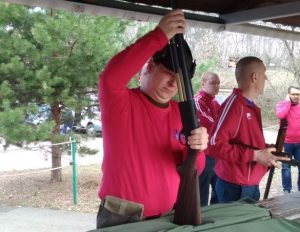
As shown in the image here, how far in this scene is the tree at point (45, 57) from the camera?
737 centimetres

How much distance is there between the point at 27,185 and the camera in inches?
354

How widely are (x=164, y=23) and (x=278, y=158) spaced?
1.36 m

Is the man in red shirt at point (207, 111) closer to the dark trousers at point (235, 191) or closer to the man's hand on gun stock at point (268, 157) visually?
the dark trousers at point (235, 191)

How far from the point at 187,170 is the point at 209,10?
7.61 feet

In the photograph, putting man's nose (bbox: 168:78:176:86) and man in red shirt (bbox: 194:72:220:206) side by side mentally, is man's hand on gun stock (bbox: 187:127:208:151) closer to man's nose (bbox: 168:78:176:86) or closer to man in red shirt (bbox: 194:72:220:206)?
man's nose (bbox: 168:78:176:86)

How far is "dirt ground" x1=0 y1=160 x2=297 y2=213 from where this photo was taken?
762cm

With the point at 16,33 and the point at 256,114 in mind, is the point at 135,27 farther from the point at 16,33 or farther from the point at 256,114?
the point at 256,114

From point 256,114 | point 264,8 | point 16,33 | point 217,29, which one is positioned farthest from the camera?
point 16,33

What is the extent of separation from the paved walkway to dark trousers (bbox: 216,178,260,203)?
3.16 metres

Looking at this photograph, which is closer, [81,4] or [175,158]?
[175,158]

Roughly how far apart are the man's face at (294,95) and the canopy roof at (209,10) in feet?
9.93

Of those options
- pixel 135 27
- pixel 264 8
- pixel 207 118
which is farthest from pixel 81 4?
pixel 135 27

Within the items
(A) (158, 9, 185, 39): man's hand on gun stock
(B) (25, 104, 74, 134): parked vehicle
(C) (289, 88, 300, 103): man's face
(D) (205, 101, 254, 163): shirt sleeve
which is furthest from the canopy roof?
(B) (25, 104, 74, 134): parked vehicle

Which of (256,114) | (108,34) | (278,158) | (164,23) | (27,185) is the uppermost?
(108,34)
